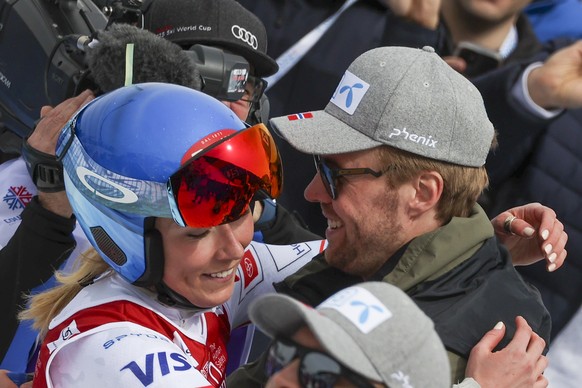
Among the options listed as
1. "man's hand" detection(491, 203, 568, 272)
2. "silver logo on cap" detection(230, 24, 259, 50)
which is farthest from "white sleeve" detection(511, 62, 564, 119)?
"silver logo on cap" detection(230, 24, 259, 50)

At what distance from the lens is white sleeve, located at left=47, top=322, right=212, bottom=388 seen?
79.1 inches

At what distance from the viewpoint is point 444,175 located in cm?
242

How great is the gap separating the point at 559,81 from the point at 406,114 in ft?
4.12

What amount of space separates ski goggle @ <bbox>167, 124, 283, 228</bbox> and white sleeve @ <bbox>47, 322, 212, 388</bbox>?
11.3 inches

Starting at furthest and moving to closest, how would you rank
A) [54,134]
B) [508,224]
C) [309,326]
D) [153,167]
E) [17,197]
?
1. [17,197]
2. [508,224]
3. [54,134]
4. [153,167]
5. [309,326]

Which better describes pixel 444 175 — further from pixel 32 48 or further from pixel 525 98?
pixel 32 48

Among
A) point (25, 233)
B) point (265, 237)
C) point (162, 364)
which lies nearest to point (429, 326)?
point (162, 364)

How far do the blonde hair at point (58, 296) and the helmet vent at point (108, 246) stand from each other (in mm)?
129

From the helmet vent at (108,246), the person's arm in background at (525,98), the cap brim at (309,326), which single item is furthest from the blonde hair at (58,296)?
the person's arm in background at (525,98)

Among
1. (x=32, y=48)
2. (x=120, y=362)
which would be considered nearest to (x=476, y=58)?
(x=32, y=48)

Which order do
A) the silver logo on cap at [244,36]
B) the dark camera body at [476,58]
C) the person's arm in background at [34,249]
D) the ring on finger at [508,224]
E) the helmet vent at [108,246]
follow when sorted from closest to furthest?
the helmet vent at [108,246] → the person's arm in background at [34,249] → the ring on finger at [508,224] → the silver logo on cap at [244,36] → the dark camera body at [476,58]

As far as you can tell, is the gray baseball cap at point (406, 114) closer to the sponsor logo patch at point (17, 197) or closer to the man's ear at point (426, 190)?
the man's ear at point (426, 190)

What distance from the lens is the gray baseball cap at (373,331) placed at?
1.44m

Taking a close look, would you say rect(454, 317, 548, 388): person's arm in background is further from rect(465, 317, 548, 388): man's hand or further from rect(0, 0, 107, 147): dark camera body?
rect(0, 0, 107, 147): dark camera body
